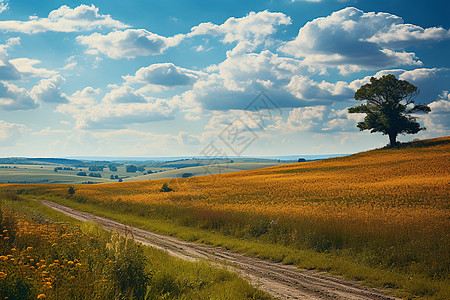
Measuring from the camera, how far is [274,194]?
3331 cm

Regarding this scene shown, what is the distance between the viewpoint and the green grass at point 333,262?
394 inches

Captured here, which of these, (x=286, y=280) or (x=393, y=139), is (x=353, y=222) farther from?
(x=393, y=139)

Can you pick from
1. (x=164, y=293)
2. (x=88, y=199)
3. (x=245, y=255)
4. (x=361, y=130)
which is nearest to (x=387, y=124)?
(x=361, y=130)

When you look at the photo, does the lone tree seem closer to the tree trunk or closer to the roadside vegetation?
the tree trunk

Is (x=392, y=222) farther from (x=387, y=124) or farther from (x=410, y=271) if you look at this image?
(x=387, y=124)

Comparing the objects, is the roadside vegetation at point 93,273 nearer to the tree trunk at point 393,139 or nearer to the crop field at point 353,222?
the crop field at point 353,222

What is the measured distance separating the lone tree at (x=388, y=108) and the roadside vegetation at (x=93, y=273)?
64578 mm

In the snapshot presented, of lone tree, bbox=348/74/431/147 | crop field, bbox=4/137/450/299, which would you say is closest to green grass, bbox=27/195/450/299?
crop field, bbox=4/137/450/299

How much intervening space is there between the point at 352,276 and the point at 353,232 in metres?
4.28

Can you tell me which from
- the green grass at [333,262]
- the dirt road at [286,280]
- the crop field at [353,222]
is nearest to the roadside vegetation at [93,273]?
the dirt road at [286,280]

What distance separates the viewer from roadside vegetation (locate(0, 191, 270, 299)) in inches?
271

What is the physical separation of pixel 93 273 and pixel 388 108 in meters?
69.5

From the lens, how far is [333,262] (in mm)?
13055

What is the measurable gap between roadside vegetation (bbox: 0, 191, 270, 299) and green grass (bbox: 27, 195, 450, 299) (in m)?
4.09
